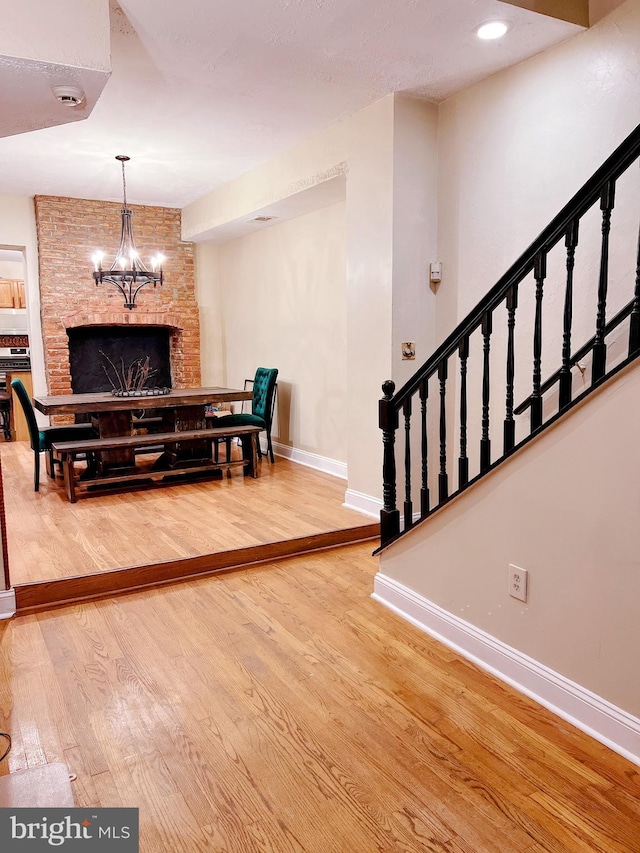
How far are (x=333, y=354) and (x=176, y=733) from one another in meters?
3.93

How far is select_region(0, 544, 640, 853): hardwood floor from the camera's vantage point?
1.73 m

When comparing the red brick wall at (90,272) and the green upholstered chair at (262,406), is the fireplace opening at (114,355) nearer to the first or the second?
the red brick wall at (90,272)

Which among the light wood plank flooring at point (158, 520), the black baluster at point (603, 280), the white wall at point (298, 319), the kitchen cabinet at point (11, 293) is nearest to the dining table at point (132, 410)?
the light wood plank flooring at point (158, 520)

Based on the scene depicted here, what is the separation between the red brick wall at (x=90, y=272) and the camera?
6.67 meters

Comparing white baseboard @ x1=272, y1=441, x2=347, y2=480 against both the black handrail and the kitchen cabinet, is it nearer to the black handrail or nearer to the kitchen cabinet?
the black handrail

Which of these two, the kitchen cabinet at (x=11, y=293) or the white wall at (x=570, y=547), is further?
the kitchen cabinet at (x=11, y=293)

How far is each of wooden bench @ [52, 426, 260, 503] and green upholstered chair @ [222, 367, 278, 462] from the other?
11.9 inches

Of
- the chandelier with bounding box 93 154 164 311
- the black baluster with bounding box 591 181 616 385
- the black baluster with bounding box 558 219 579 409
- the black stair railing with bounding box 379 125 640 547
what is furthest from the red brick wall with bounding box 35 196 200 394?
the black baluster with bounding box 591 181 616 385

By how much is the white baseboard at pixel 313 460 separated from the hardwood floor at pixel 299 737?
2524mm

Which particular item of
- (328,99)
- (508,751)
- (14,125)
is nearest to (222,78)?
(328,99)

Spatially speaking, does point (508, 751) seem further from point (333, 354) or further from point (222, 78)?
point (333, 354)

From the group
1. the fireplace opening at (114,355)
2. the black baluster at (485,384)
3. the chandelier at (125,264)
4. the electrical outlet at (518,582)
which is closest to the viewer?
the electrical outlet at (518,582)

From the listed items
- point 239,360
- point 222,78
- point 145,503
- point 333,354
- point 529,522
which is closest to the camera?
point 529,522

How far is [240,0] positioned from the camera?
9.22 feet
